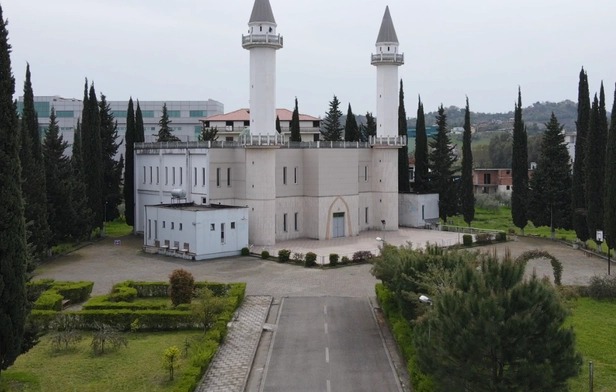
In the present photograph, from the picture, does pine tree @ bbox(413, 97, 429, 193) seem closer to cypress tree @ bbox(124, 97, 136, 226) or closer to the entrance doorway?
the entrance doorway

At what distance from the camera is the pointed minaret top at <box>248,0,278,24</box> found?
4512 centimetres

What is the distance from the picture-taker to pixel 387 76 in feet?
171

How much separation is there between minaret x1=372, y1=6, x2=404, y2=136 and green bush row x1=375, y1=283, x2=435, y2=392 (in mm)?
23687

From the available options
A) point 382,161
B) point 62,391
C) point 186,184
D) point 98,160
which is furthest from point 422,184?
point 62,391

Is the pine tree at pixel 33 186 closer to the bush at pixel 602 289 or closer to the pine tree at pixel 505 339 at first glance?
the pine tree at pixel 505 339

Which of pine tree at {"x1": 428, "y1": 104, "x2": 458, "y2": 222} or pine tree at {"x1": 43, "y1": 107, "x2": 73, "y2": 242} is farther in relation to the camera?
pine tree at {"x1": 428, "y1": 104, "x2": 458, "y2": 222}

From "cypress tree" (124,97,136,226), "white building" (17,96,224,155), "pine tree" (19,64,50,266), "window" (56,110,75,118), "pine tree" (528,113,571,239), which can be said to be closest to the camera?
"pine tree" (19,64,50,266)

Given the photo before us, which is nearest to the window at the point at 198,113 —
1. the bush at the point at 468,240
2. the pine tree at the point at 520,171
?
the pine tree at the point at 520,171

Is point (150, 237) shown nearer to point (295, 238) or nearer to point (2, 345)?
point (295, 238)

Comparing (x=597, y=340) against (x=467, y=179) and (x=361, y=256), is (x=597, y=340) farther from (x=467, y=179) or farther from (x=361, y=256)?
(x=467, y=179)

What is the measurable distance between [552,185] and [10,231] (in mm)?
40137

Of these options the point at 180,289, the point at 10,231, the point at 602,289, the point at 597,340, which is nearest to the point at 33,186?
the point at 180,289

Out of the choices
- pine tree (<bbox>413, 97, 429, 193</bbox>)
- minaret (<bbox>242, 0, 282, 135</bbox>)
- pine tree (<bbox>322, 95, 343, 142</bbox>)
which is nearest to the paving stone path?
minaret (<bbox>242, 0, 282, 135</bbox>)

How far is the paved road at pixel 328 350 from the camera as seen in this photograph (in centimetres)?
2030
